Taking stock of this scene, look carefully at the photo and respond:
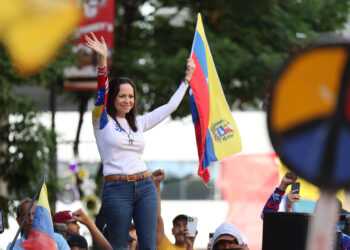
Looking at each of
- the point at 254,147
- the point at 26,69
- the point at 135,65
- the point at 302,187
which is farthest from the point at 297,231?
the point at 254,147

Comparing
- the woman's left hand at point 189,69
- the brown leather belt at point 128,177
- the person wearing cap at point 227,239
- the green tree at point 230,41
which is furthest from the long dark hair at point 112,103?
the green tree at point 230,41

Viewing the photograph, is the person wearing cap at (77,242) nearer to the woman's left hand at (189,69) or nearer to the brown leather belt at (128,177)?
the brown leather belt at (128,177)

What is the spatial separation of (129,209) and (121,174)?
0.22m

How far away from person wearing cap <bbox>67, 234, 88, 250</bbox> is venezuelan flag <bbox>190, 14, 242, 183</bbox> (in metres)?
1.02

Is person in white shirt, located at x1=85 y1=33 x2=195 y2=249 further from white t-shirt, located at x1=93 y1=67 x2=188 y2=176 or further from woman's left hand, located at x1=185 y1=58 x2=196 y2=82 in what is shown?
woman's left hand, located at x1=185 y1=58 x2=196 y2=82

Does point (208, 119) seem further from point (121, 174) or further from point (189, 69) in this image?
point (121, 174)

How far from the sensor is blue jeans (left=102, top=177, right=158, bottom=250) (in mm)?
5410

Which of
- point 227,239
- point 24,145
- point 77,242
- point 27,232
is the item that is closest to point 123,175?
point 227,239

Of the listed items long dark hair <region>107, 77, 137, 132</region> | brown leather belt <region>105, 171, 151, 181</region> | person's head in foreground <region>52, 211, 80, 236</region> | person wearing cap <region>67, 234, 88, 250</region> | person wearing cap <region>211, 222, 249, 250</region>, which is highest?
long dark hair <region>107, 77, 137, 132</region>

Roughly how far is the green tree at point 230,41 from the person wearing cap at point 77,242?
953 centimetres

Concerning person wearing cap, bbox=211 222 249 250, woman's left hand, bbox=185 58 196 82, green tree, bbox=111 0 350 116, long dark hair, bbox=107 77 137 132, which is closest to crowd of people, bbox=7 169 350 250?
person wearing cap, bbox=211 222 249 250

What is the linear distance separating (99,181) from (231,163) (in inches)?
285

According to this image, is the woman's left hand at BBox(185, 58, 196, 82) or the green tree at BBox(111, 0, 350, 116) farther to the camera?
the green tree at BBox(111, 0, 350, 116)

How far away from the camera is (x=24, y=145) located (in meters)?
14.2
